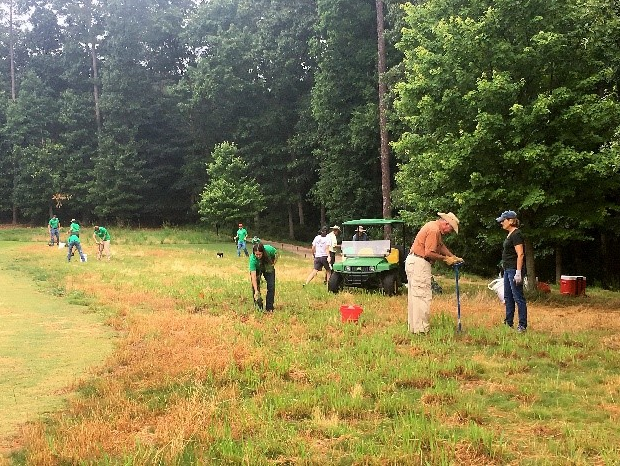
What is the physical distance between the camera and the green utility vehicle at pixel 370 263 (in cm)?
1410

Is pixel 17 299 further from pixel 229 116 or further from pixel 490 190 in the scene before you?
pixel 229 116

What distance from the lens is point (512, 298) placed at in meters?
9.77

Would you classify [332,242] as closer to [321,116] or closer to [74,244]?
[74,244]

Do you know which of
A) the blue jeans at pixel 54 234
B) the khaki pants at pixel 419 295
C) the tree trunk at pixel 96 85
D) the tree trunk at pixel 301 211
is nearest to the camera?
the khaki pants at pixel 419 295

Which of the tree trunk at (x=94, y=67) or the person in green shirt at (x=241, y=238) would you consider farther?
the tree trunk at (x=94, y=67)

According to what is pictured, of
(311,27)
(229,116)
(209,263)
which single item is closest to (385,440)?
(209,263)

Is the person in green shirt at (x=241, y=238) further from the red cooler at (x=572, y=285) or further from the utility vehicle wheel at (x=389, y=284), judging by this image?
the red cooler at (x=572, y=285)

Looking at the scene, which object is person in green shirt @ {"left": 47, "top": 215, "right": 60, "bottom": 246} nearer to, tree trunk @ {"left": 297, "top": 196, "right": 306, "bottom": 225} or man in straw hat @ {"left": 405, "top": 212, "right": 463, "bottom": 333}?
tree trunk @ {"left": 297, "top": 196, "right": 306, "bottom": 225}

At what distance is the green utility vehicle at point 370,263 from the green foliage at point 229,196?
20.8 metres

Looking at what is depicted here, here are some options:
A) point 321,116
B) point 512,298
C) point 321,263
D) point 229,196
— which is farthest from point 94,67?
point 512,298

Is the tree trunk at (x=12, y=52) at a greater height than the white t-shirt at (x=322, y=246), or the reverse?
the tree trunk at (x=12, y=52)

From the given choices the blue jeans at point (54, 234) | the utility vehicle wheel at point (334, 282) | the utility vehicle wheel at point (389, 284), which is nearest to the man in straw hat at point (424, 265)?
the utility vehicle wheel at point (389, 284)

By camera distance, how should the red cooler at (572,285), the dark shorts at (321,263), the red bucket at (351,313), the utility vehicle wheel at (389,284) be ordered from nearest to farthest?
the red bucket at (351,313), the utility vehicle wheel at (389,284), the red cooler at (572,285), the dark shorts at (321,263)

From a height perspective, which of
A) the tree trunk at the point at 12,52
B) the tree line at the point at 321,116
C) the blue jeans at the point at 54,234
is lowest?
the blue jeans at the point at 54,234
